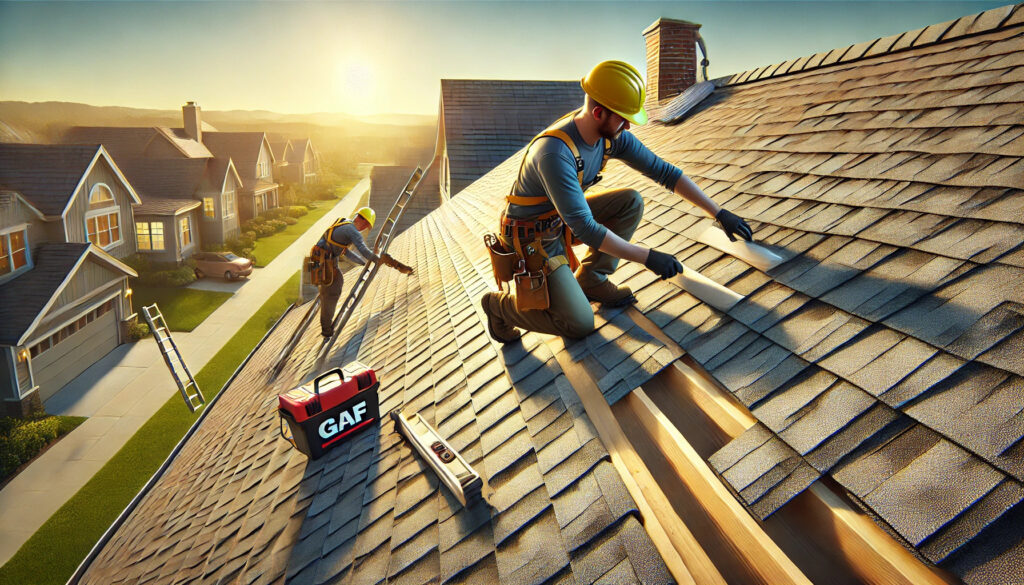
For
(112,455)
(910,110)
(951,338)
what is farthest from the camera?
(112,455)

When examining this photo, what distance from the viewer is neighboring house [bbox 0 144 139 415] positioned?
15438 millimetres

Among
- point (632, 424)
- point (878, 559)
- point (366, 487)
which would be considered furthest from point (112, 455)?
point (878, 559)

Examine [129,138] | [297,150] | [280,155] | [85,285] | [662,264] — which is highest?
[297,150]

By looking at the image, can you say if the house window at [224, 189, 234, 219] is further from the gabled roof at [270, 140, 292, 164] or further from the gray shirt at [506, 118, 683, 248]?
the gray shirt at [506, 118, 683, 248]

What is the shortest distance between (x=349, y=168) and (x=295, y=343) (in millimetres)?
82199

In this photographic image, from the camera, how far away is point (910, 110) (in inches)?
152

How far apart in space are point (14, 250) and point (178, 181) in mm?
14984

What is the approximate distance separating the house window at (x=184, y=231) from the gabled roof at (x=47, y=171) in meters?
7.98

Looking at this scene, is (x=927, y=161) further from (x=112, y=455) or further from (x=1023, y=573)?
(x=112, y=455)

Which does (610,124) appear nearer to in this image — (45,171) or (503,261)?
(503,261)

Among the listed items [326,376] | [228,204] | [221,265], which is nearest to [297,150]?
[228,204]

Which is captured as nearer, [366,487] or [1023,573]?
[1023,573]

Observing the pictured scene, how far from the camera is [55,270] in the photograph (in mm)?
17000

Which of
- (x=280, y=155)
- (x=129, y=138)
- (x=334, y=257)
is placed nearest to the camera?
(x=334, y=257)
